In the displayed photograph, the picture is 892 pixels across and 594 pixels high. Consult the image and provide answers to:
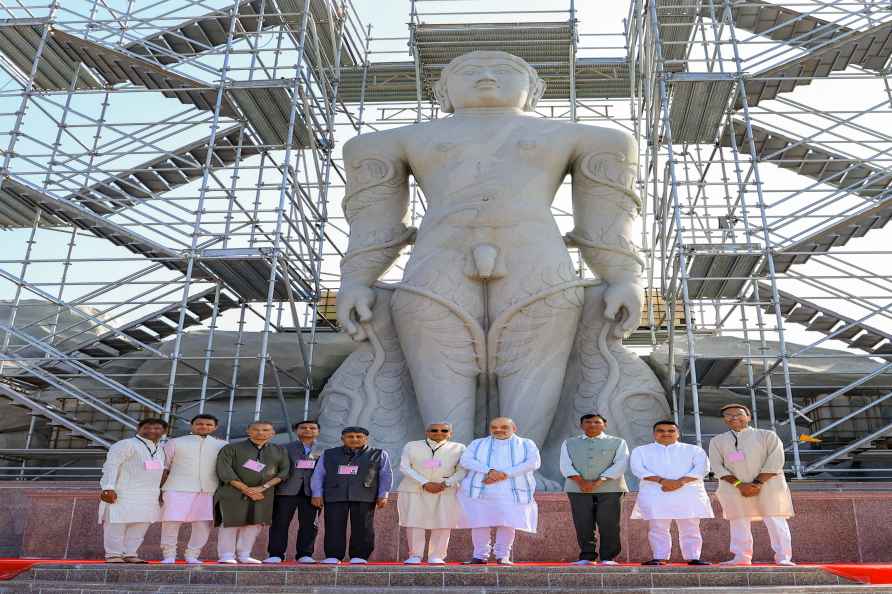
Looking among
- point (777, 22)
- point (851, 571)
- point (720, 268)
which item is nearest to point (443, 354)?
point (720, 268)

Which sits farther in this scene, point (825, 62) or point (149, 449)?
point (825, 62)

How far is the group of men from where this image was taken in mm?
5941

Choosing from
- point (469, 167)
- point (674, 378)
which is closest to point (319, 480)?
point (469, 167)

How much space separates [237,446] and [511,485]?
1872 mm

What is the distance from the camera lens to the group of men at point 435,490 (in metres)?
5.94

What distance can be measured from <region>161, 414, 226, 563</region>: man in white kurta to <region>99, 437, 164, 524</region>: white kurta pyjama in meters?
0.08

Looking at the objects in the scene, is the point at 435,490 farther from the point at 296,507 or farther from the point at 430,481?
the point at 296,507

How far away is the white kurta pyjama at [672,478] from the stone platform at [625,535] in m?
0.96

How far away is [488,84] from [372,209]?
174 cm

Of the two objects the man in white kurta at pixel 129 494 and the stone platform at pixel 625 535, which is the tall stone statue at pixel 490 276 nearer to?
the stone platform at pixel 625 535

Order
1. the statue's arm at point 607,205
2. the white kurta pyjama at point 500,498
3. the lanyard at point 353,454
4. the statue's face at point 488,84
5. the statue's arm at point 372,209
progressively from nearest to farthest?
the white kurta pyjama at point 500,498
the lanyard at point 353,454
the statue's arm at point 607,205
the statue's arm at point 372,209
the statue's face at point 488,84

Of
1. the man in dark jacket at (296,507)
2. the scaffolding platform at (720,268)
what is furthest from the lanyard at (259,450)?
the scaffolding platform at (720,268)

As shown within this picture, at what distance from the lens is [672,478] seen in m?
6.02

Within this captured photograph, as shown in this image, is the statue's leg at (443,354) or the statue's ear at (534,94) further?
the statue's ear at (534,94)
